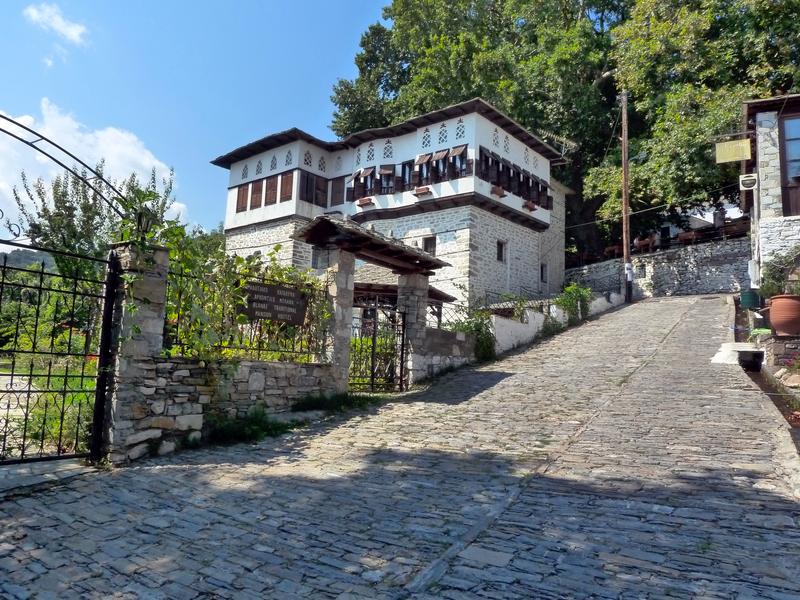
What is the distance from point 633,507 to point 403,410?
4600 millimetres

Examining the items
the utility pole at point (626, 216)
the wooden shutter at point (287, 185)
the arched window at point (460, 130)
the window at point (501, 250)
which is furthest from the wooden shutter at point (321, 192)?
the utility pole at point (626, 216)

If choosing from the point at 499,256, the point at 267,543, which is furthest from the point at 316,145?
the point at 267,543

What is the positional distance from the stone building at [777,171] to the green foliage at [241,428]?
12.3m

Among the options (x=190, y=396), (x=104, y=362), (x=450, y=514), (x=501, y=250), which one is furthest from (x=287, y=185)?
(x=450, y=514)

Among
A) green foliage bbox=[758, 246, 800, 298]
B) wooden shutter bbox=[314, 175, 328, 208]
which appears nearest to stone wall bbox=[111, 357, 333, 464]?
green foliage bbox=[758, 246, 800, 298]

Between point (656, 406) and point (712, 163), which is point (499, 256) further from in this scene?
point (656, 406)

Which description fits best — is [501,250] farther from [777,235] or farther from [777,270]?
[777,270]

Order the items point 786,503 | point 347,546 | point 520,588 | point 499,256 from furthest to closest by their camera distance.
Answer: point 499,256 → point 786,503 → point 347,546 → point 520,588

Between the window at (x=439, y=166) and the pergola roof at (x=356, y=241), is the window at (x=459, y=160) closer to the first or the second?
the window at (x=439, y=166)

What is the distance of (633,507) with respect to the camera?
4.06 metres

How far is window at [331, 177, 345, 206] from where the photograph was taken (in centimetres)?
2441

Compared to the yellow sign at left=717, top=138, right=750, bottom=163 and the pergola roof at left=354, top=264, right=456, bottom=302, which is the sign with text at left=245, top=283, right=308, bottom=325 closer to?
the pergola roof at left=354, top=264, right=456, bottom=302

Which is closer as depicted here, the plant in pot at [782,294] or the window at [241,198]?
the plant in pot at [782,294]

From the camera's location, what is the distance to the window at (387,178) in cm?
2248
